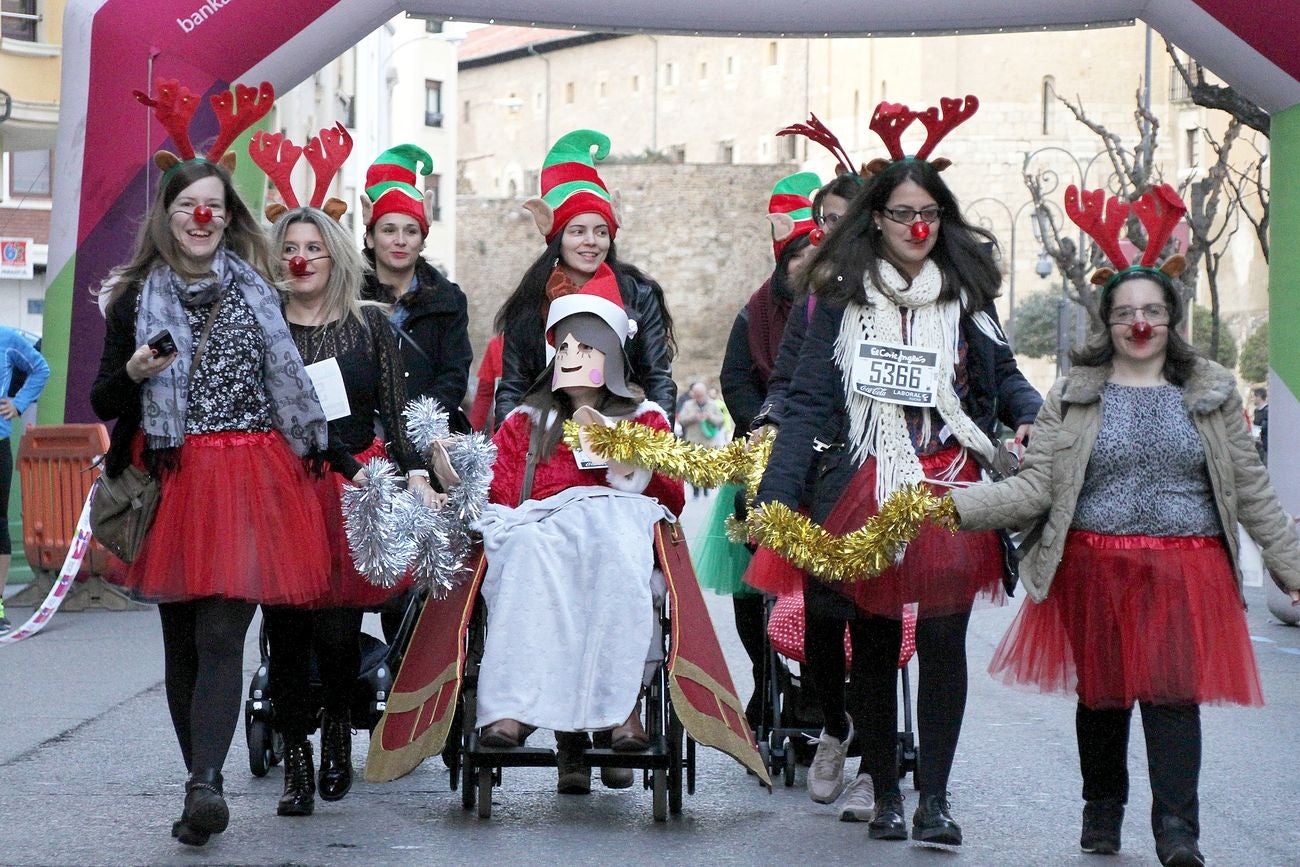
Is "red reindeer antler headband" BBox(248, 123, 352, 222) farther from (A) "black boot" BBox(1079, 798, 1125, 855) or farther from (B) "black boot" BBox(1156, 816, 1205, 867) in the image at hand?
(B) "black boot" BBox(1156, 816, 1205, 867)

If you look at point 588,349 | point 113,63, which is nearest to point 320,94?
point 113,63

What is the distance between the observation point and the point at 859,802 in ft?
20.9

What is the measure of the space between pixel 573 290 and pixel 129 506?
1.89 m

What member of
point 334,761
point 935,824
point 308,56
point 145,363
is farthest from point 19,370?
point 935,824

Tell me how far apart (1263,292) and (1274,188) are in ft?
156

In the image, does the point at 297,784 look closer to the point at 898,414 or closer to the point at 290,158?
the point at 898,414

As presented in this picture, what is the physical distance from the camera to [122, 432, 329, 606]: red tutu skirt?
18.9 feet

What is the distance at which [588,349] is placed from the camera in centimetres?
657

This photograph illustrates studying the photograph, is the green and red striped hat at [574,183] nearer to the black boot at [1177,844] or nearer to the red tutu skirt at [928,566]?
the red tutu skirt at [928,566]

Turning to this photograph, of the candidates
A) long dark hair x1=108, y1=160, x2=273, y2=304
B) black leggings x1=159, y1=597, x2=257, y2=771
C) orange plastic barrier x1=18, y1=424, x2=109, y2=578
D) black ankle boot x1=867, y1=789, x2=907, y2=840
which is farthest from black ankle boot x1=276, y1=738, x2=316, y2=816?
orange plastic barrier x1=18, y1=424, x2=109, y2=578

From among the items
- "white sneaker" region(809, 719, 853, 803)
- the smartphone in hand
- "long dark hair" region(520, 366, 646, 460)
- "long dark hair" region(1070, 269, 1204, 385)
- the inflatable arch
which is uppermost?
the inflatable arch

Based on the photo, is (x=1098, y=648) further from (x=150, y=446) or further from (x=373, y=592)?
(x=150, y=446)

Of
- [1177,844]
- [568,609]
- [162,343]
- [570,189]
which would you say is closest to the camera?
[1177,844]

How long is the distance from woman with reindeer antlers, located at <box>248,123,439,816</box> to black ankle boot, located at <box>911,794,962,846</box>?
1.67 m
